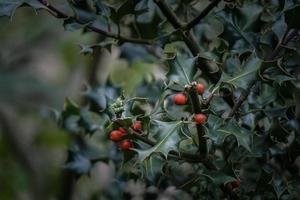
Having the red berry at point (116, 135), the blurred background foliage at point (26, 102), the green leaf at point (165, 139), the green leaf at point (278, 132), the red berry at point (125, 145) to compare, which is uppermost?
the green leaf at point (165, 139)

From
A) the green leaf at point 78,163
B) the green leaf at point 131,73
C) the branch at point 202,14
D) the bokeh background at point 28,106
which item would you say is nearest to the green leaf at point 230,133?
the branch at point 202,14

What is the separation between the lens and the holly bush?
1074 mm

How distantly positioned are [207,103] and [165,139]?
10cm

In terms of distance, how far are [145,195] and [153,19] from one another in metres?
0.52

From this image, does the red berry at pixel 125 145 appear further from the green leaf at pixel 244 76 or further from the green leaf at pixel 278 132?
the green leaf at pixel 278 132

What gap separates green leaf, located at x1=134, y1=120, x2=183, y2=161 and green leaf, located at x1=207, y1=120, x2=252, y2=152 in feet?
0.20

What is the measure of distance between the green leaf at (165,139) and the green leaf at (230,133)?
0.06m

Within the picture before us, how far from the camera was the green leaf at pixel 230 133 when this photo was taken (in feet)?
3.46

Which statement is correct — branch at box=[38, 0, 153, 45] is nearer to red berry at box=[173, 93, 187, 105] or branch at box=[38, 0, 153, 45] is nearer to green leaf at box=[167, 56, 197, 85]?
green leaf at box=[167, 56, 197, 85]

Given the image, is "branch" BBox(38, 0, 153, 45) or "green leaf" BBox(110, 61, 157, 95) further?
"green leaf" BBox(110, 61, 157, 95)

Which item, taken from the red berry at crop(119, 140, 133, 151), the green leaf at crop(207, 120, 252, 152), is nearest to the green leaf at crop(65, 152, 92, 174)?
the red berry at crop(119, 140, 133, 151)

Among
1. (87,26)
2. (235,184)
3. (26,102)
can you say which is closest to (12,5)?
(87,26)

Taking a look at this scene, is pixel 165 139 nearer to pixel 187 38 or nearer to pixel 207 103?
pixel 207 103

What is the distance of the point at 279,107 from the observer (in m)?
1.28
